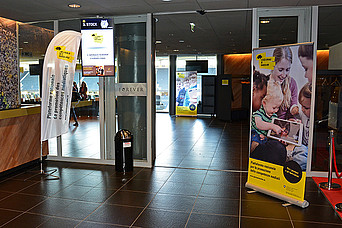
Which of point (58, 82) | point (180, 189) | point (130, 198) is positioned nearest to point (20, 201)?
point (130, 198)

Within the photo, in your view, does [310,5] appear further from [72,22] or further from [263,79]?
[72,22]

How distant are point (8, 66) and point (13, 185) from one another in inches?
101

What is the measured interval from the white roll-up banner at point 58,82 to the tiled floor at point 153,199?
93 centimetres

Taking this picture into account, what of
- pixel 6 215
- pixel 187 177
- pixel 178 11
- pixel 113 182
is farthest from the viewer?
pixel 178 11

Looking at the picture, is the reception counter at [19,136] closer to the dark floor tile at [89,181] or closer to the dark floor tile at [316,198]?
the dark floor tile at [89,181]

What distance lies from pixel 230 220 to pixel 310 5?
368 centimetres

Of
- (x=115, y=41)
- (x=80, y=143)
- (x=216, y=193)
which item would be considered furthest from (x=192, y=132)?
(x=216, y=193)

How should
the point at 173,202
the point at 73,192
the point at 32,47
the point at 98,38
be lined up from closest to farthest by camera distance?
the point at 173,202 < the point at 73,192 < the point at 98,38 < the point at 32,47

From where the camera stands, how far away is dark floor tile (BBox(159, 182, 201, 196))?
4.66 metres

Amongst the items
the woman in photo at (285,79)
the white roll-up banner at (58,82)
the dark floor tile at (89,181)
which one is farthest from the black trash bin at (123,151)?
the woman in photo at (285,79)

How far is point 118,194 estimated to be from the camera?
4562mm

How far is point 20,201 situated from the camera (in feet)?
14.2

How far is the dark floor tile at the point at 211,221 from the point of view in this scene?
3.58m

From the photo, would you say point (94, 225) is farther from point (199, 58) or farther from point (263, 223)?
point (199, 58)
